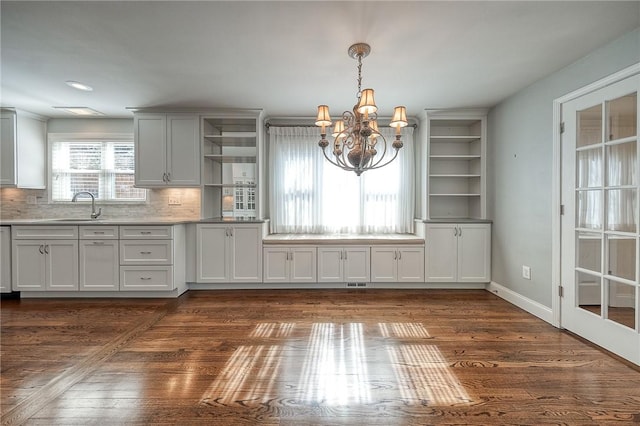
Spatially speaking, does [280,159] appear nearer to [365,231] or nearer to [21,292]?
[365,231]

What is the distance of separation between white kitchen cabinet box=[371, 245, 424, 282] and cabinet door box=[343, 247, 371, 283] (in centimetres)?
8

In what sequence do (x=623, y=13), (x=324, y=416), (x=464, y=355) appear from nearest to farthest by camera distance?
(x=324, y=416), (x=623, y=13), (x=464, y=355)

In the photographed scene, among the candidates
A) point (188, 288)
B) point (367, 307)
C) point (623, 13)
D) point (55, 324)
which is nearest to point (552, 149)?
point (623, 13)

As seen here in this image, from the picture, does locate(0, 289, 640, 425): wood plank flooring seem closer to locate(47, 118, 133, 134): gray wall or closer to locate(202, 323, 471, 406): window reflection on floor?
locate(202, 323, 471, 406): window reflection on floor

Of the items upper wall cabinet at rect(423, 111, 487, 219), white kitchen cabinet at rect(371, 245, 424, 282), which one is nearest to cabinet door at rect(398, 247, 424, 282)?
white kitchen cabinet at rect(371, 245, 424, 282)

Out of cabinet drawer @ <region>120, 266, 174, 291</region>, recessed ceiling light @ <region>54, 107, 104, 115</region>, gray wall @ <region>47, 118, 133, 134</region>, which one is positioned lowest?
cabinet drawer @ <region>120, 266, 174, 291</region>

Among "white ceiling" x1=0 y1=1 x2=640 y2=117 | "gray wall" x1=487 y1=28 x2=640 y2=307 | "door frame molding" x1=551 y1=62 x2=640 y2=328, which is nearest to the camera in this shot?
"white ceiling" x1=0 y1=1 x2=640 y2=117

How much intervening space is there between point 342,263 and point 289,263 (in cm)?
70

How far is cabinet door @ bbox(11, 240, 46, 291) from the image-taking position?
351cm

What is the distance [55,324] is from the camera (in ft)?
9.28

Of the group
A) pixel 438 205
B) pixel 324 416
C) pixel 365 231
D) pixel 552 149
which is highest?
pixel 552 149

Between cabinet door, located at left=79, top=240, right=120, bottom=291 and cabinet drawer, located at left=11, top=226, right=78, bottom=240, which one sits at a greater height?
cabinet drawer, located at left=11, top=226, right=78, bottom=240

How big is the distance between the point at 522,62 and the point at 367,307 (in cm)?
277

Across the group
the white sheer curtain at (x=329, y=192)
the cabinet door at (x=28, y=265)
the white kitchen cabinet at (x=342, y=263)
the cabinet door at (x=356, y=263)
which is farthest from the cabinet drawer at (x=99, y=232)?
the cabinet door at (x=356, y=263)
